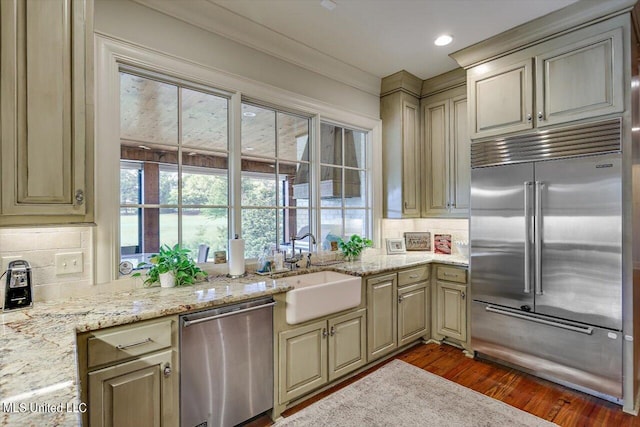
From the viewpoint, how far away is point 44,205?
146 cm

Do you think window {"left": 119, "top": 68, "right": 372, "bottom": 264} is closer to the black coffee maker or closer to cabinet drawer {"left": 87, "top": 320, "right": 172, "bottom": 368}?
the black coffee maker

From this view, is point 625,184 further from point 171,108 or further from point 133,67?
point 133,67

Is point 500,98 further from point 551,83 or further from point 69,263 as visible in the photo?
point 69,263

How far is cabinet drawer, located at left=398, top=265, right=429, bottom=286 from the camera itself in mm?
3051

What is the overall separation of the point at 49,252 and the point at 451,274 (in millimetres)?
3203

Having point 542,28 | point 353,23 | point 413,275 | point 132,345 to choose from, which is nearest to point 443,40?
point 542,28

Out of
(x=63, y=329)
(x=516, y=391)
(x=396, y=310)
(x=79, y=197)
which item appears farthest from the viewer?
(x=396, y=310)

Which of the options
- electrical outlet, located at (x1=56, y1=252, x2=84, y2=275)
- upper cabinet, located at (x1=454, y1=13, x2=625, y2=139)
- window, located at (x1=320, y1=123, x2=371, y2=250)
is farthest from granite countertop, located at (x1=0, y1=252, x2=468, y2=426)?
upper cabinet, located at (x1=454, y1=13, x2=625, y2=139)

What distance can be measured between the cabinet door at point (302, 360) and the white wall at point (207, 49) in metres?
2.06

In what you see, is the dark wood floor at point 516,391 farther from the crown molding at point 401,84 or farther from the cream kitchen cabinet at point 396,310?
the crown molding at point 401,84

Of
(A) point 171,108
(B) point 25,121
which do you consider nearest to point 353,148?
(A) point 171,108

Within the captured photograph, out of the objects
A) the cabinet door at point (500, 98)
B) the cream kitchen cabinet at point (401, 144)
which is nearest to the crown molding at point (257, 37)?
the cream kitchen cabinet at point (401, 144)

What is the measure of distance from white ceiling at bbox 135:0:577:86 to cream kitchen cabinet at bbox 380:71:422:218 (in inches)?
18.7

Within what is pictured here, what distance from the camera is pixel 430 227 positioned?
13.1 ft
